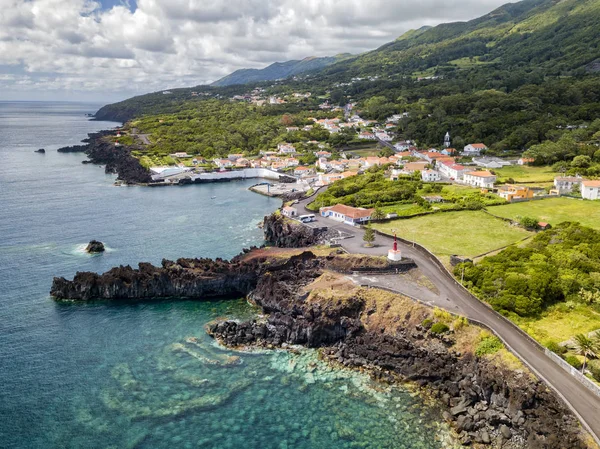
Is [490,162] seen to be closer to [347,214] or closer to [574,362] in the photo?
[347,214]

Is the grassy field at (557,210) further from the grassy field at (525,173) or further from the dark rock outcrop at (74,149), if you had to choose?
the dark rock outcrop at (74,149)

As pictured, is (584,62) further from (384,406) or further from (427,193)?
(384,406)

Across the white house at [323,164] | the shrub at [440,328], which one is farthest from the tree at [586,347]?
the white house at [323,164]

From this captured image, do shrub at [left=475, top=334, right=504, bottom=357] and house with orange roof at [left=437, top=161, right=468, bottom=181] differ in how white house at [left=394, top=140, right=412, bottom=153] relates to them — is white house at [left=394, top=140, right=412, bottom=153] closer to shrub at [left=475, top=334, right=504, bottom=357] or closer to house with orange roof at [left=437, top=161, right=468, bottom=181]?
house with orange roof at [left=437, top=161, right=468, bottom=181]

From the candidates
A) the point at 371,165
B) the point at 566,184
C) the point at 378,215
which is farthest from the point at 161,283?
the point at 371,165

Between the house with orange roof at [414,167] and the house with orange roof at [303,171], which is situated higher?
the house with orange roof at [414,167]

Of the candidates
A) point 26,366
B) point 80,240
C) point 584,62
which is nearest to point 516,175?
point 80,240

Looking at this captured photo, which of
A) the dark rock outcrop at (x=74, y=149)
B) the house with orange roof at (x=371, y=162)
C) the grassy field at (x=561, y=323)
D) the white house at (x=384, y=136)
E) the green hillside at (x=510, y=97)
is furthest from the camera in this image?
the dark rock outcrop at (x=74, y=149)
